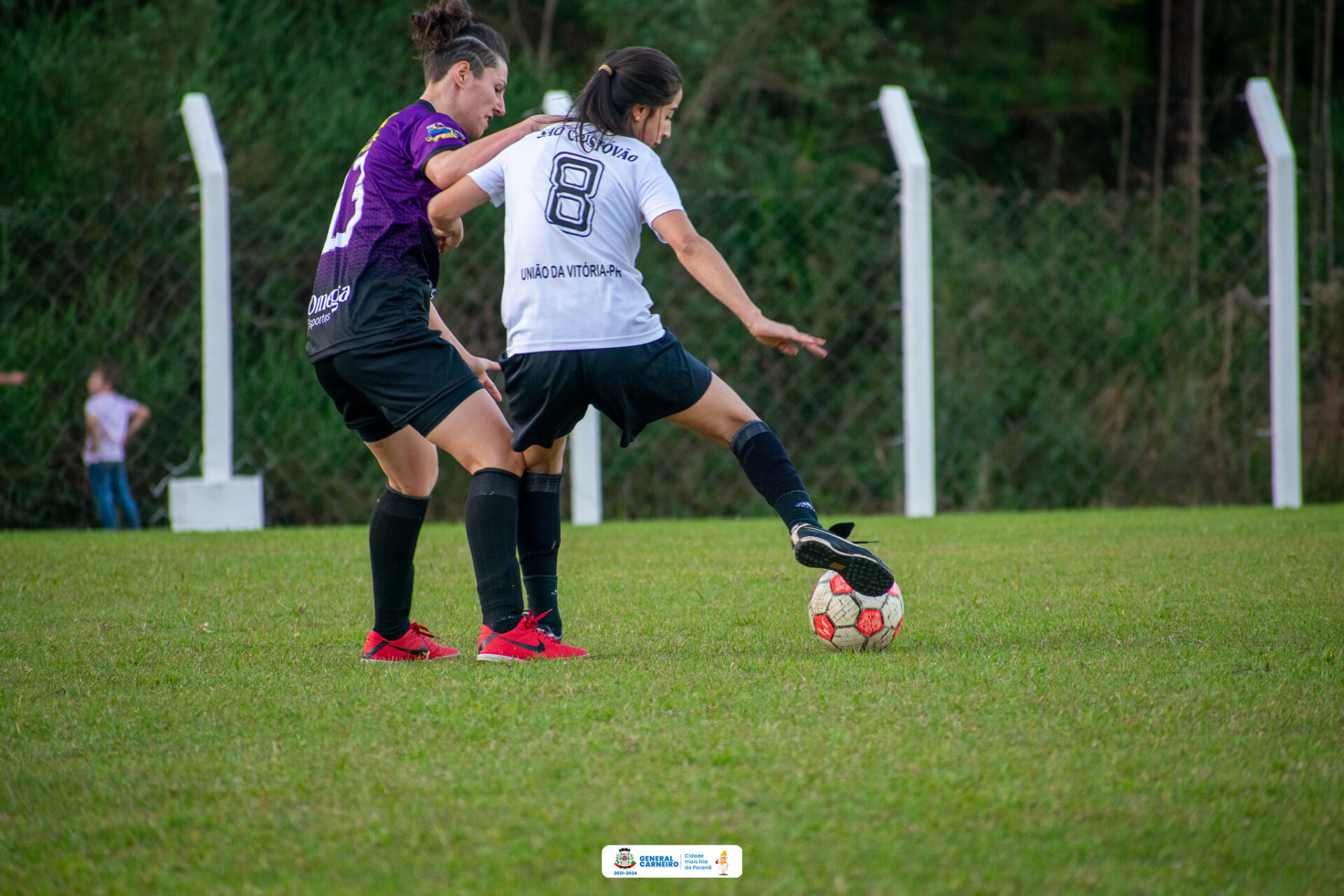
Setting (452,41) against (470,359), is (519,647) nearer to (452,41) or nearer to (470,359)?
(470,359)

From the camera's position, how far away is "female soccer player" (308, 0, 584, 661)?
335 cm

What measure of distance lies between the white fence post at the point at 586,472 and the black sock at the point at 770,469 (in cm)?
467

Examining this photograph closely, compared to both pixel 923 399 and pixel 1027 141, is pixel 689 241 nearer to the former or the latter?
pixel 923 399

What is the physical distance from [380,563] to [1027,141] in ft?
47.6

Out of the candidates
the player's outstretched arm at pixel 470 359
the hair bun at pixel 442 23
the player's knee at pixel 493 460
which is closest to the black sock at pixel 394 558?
the player's knee at pixel 493 460

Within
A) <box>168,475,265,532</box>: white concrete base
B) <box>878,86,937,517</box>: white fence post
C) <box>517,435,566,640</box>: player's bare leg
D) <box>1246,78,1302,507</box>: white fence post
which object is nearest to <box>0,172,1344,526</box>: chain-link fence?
<box>1246,78,1302,507</box>: white fence post

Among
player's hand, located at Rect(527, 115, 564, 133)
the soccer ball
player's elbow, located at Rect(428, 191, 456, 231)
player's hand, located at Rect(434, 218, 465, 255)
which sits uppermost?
player's hand, located at Rect(527, 115, 564, 133)

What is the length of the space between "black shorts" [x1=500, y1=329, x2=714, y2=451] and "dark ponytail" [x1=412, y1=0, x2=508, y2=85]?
0.85 metres

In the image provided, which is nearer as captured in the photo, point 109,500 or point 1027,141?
point 109,500

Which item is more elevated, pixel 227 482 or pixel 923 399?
pixel 923 399

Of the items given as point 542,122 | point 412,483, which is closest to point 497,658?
point 412,483

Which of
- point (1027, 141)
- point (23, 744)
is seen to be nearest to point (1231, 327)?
point (1027, 141)

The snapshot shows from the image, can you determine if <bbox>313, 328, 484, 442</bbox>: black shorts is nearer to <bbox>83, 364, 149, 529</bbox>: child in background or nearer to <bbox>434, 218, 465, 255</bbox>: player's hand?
<bbox>434, 218, 465, 255</bbox>: player's hand

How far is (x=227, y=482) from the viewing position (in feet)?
26.2
